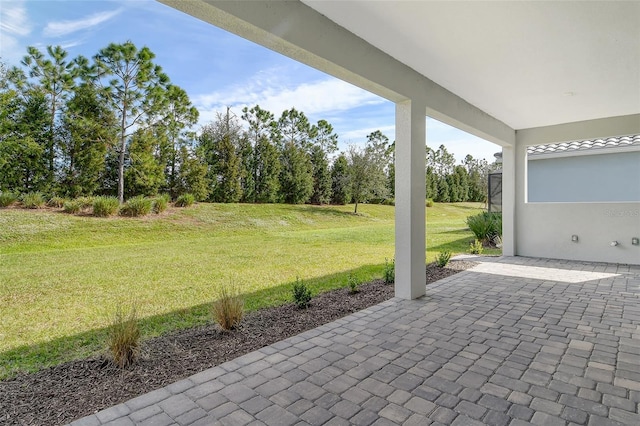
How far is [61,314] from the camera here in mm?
4238

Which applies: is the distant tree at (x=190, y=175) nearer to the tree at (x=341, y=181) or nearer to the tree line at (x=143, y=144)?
the tree line at (x=143, y=144)

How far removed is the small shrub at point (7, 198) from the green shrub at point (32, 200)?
0.25 metres

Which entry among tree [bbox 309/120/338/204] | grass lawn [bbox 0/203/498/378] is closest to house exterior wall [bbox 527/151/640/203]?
grass lawn [bbox 0/203/498/378]

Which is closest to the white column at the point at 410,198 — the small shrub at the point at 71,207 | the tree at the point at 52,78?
the small shrub at the point at 71,207

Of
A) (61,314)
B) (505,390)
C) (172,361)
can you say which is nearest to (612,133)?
(505,390)

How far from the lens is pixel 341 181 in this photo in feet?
69.7

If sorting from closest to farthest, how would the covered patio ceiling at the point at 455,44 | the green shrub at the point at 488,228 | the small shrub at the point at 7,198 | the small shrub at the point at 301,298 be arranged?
the covered patio ceiling at the point at 455,44
the small shrub at the point at 301,298
the green shrub at the point at 488,228
the small shrub at the point at 7,198

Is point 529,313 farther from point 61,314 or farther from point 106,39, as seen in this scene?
point 106,39

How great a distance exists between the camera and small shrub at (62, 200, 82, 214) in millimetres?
12031

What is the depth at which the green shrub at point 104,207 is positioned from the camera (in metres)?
12.4

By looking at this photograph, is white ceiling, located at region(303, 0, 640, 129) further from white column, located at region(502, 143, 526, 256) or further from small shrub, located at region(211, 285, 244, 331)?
small shrub, located at region(211, 285, 244, 331)

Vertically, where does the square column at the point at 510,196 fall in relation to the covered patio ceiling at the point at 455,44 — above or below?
below

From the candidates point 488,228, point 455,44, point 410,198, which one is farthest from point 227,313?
point 488,228

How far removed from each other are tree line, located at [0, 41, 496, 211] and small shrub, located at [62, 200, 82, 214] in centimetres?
92
